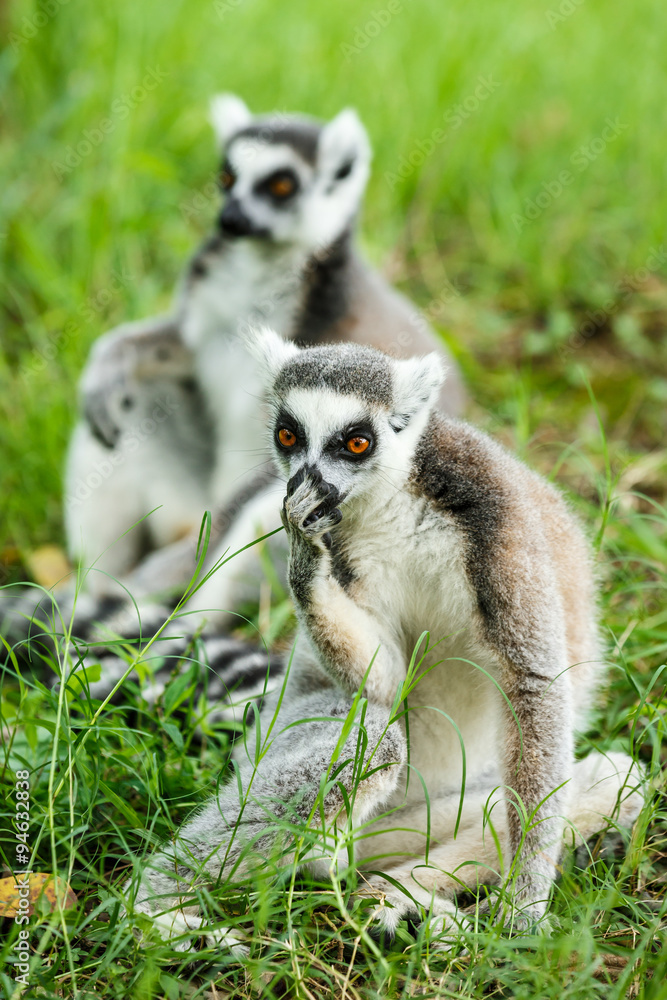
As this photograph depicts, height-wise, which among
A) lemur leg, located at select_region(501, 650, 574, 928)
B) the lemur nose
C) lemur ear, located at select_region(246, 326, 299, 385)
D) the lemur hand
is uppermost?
the lemur nose

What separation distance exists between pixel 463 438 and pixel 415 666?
679mm

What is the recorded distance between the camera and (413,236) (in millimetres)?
6828

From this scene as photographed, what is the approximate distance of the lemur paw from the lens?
2363mm

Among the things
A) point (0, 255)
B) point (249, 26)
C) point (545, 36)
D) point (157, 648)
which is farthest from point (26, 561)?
point (545, 36)

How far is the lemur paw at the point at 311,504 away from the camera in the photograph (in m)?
2.36

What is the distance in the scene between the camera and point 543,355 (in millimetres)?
5867

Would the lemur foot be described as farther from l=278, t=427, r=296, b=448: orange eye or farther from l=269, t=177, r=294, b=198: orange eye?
l=269, t=177, r=294, b=198: orange eye

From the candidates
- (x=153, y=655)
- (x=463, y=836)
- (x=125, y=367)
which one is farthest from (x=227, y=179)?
(x=463, y=836)

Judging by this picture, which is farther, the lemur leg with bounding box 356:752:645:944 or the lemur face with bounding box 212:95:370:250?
the lemur face with bounding box 212:95:370:250

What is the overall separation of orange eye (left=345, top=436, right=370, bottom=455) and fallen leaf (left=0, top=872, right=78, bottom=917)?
4.35 feet

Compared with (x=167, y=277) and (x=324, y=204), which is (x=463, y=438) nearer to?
(x=324, y=204)

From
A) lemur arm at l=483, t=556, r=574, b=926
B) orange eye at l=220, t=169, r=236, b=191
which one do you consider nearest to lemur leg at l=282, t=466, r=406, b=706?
lemur arm at l=483, t=556, r=574, b=926

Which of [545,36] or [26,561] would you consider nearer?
[26,561]

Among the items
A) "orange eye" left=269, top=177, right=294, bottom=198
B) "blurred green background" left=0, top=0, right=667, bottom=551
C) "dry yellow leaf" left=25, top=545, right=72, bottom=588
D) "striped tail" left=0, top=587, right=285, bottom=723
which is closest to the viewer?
"striped tail" left=0, top=587, right=285, bottom=723
